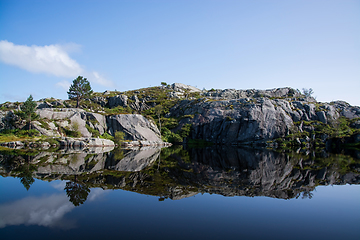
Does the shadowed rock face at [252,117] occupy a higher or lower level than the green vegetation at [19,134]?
higher

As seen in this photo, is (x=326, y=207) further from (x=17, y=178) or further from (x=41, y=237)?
(x=17, y=178)

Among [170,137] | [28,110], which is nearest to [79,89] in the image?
[28,110]

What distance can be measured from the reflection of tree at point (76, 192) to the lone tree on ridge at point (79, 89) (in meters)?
64.1

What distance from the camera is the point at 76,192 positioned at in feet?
32.0

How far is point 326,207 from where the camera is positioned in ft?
28.6

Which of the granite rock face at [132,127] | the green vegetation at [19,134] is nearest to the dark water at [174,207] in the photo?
the green vegetation at [19,134]

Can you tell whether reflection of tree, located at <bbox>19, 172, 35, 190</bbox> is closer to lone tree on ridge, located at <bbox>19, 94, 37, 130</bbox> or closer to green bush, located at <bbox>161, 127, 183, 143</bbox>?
lone tree on ridge, located at <bbox>19, 94, 37, 130</bbox>

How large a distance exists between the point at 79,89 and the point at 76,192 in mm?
66123

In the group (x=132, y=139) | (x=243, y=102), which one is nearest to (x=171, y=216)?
(x=132, y=139)

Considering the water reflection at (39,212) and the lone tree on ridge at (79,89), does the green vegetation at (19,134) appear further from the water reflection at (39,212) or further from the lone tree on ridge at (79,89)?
the water reflection at (39,212)

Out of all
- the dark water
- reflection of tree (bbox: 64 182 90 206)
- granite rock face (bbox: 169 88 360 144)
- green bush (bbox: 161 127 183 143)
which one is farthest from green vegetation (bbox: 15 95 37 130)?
granite rock face (bbox: 169 88 360 144)

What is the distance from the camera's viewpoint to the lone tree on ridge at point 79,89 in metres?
66.5

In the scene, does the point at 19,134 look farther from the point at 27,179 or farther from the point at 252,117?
the point at 252,117

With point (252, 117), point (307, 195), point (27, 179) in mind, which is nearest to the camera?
point (307, 195)
